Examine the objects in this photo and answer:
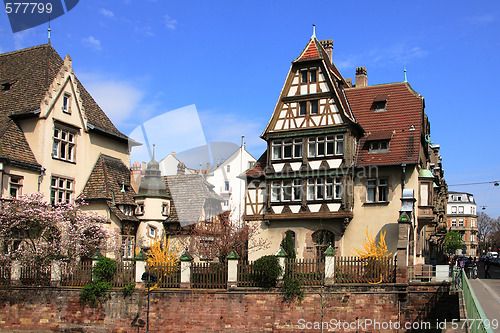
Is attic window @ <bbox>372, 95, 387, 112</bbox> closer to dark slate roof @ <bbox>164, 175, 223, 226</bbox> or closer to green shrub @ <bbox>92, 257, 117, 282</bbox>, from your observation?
dark slate roof @ <bbox>164, 175, 223, 226</bbox>

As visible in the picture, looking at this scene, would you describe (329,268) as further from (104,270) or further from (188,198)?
(188,198)

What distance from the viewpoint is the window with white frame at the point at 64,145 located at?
105ft

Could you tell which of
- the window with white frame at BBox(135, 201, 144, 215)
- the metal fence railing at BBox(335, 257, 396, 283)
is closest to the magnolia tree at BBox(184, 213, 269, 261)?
the window with white frame at BBox(135, 201, 144, 215)

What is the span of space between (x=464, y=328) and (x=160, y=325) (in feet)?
46.6

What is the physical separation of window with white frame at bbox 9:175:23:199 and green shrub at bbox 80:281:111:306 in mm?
6348

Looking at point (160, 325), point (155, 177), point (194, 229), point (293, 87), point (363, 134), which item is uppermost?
point (293, 87)

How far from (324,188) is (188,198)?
1003 centimetres

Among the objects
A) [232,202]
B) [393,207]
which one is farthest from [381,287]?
[232,202]

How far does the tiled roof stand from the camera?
102ft

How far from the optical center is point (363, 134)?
109ft

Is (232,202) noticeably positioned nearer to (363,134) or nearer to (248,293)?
(363,134)

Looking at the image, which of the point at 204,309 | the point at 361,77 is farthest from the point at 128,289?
the point at 361,77

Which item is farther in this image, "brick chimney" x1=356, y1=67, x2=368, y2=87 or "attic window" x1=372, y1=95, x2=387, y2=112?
"brick chimney" x1=356, y1=67, x2=368, y2=87

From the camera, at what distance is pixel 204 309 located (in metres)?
25.5
